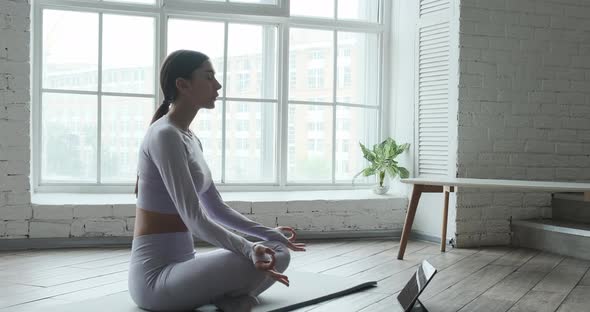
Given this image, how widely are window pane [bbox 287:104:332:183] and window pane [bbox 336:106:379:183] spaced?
0.09 meters

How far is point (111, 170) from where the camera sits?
479 centimetres

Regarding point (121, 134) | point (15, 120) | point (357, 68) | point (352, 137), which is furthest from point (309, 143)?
point (15, 120)

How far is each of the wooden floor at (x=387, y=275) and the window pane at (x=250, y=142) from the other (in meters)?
0.74

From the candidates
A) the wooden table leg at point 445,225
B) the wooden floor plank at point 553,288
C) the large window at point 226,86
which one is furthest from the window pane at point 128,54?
the wooden floor plank at point 553,288

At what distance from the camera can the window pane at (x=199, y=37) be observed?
4914 mm

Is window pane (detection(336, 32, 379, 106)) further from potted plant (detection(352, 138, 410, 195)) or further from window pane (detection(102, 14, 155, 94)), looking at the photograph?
window pane (detection(102, 14, 155, 94))

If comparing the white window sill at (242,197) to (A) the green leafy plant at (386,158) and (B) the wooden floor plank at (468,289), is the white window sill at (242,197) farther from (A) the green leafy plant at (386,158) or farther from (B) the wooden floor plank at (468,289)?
(B) the wooden floor plank at (468,289)

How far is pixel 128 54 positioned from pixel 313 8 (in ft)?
4.72

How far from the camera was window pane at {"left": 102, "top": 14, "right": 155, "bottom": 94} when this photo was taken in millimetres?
4773

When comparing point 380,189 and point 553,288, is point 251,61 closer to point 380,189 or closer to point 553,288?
point 380,189

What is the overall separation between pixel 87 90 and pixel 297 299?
2.53 metres

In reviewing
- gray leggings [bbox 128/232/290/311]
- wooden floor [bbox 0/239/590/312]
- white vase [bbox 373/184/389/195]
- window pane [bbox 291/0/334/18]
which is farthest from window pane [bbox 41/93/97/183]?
gray leggings [bbox 128/232/290/311]

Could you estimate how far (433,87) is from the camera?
4934 mm

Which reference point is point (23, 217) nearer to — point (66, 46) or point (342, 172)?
point (66, 46)
